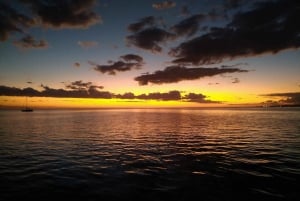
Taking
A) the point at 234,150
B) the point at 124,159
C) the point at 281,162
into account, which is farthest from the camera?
the point at 234,150

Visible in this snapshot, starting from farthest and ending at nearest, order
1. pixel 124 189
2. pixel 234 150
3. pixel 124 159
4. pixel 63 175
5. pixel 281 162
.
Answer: pixel 234 150, pixel 124 159, pixel 281 162, pixel 63 175, pixel 124 189

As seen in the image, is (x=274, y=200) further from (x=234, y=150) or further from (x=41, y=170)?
(x=41, y=170)

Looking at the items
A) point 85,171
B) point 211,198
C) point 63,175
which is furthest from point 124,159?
point 211,198

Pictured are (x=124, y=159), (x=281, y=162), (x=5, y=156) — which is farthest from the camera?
(x=5, y=156)

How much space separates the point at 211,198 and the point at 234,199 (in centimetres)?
142

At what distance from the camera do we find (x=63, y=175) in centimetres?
1867

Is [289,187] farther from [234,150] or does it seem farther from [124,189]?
[234,150]

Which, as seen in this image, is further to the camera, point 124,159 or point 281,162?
point 124,159

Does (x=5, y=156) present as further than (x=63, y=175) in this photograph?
Yes

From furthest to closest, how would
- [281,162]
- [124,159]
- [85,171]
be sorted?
[124,159] < [281,162] < [85,171]

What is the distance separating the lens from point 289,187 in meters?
15.8

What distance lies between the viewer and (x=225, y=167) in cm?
2134

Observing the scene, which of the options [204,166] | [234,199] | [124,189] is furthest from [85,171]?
[234,199]

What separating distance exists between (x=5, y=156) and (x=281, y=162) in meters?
32.1
